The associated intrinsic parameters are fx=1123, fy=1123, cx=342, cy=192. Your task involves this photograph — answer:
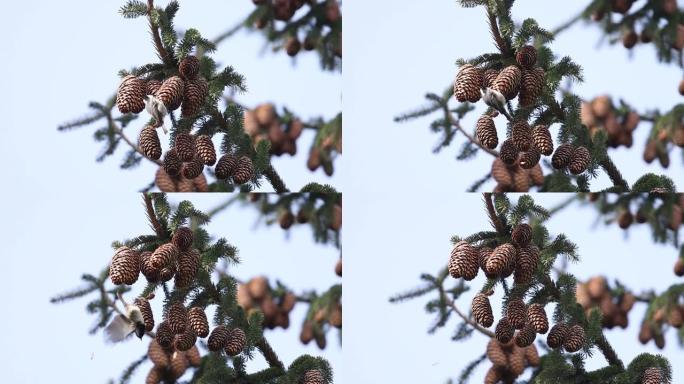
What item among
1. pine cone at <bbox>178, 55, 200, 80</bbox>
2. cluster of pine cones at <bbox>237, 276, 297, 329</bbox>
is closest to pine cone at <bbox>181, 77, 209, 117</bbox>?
pine cone at <bbox>178, 55, 200, 80</bbox>

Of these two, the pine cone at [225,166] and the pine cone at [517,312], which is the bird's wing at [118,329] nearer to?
the pine cone at [225,166]

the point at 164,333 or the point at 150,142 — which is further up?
the point at 150,142

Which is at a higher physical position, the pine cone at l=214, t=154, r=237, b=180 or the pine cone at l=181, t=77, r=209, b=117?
the pine cone at l=181, t=77, r=209, b=117

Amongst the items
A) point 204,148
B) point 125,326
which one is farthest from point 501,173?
point 125,326

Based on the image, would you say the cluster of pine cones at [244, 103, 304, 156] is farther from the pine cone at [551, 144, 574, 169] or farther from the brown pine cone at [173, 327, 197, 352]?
the pine cone at [551, 144, 574, 169]

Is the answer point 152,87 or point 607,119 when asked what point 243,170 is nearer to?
point 152,87

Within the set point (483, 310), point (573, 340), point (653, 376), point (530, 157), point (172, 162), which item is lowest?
point (653, 376)
